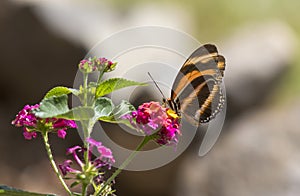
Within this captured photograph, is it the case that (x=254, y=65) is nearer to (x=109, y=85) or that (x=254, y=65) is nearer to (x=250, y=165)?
(x=250, y=165)

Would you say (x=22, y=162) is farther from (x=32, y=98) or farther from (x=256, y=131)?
(x=256, y=131)

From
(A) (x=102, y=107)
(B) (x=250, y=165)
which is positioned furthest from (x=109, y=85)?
(B) (x=250, y=165)

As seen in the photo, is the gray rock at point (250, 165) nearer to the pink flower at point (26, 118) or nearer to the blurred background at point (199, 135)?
the blurred background at point (199, 135)

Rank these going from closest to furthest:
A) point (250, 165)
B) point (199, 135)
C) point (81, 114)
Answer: point (81, 114)
point (250, 165)
point (199, 135)

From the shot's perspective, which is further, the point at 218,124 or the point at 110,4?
the point at 110,4

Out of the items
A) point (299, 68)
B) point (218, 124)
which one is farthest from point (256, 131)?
point (299, 68)

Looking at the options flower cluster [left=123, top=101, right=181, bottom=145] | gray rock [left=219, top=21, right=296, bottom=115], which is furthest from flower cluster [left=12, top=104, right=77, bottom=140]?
gray rock [left=219, top=21, right=296, bottom=115]
